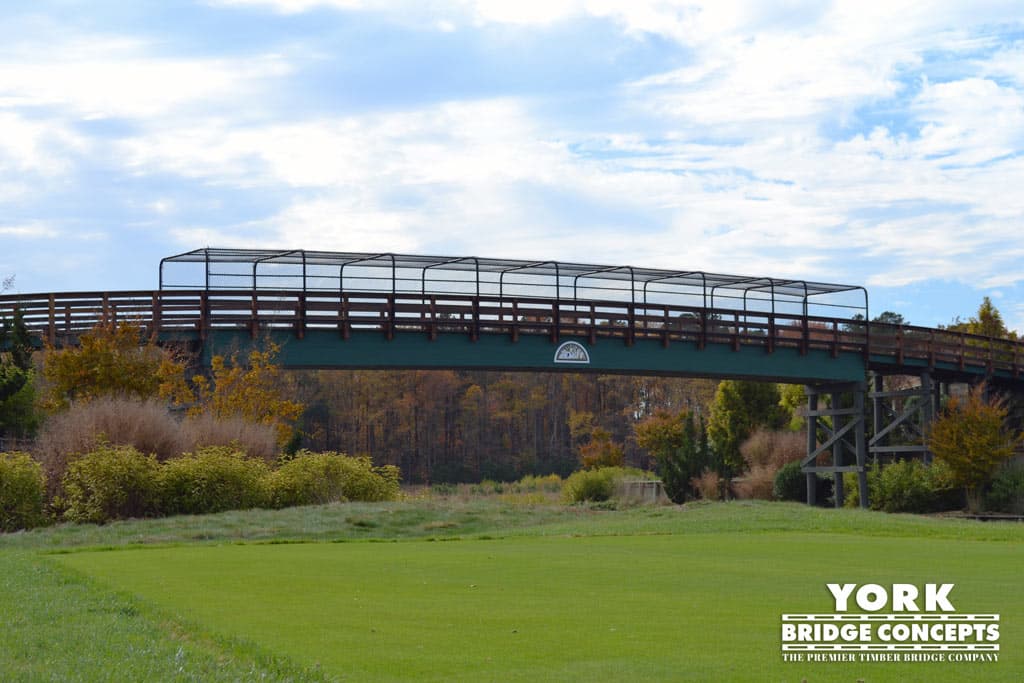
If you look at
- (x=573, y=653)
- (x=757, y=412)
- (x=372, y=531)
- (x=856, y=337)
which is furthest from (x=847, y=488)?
(x=573, y=653)

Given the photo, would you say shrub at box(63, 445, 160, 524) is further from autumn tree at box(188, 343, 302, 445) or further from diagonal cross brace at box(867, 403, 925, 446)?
diagonal cross brace at box(867, 403, 925, 446)

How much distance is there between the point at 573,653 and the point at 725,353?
34.2m

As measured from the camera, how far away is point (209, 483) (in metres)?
28.0

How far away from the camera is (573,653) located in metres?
8.94

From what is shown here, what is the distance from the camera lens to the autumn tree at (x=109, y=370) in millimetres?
33531

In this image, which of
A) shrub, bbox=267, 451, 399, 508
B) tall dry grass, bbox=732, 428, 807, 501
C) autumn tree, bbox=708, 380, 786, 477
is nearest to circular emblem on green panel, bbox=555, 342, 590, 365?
shrub, bbox=267, 451, 399, 508

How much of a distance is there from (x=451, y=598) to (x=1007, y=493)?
3103 centimetres

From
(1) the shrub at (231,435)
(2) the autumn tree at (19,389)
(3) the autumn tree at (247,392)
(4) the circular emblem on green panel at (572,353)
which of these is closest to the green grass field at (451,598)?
(1) the shrub at (231,435)

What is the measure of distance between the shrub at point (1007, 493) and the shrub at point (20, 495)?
94.3 feet

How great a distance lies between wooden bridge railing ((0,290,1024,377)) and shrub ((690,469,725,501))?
607 cm

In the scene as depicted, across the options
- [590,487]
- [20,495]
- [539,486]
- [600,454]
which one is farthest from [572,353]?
[600,454]

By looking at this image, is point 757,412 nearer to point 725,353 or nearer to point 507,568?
point 725,353

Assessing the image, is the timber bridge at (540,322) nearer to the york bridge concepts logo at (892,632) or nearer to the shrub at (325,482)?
the shrub at (325,482)

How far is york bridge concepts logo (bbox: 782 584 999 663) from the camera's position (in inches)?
343
